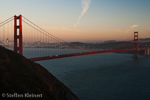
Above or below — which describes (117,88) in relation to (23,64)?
below

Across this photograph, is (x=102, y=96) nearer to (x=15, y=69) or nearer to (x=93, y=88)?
(x=93, y=88)

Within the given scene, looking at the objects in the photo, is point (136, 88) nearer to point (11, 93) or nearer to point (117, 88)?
point (117, 88)

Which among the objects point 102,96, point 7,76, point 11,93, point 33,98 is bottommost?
point 102,96

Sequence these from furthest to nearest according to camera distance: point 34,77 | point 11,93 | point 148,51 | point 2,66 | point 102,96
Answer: point 148,51 < point 102,96 < point 34,77 < point 2,66 < point 11,93

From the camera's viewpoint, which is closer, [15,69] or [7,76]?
[7,76]

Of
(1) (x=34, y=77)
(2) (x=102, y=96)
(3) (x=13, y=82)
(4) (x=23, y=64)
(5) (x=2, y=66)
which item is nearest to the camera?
(3) (x=13, y=82)

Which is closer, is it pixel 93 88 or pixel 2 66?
pixel 2 66

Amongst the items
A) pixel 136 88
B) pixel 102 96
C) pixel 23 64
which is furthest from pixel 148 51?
pixel 23 64

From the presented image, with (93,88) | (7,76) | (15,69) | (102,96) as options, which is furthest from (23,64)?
(93,88)

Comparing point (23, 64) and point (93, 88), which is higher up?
point (23, 64)
